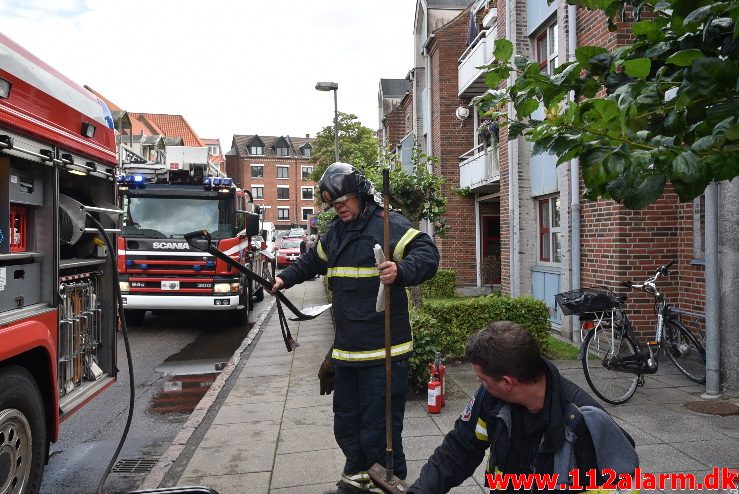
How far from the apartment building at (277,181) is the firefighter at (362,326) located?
71249mm

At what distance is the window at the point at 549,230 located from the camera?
11.5m

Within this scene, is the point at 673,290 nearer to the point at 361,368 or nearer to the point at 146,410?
the point at 361,368

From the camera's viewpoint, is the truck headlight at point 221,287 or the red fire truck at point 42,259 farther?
the truck headlight at point 221,287

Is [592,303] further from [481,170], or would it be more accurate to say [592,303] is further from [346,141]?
[346,141]

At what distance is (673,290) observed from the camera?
327 inches

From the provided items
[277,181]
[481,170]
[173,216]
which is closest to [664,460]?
[173,216]

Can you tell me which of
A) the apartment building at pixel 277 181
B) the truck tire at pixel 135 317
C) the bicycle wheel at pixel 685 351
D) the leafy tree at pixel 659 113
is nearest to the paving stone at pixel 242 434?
the leafy tree at pixel 659 113

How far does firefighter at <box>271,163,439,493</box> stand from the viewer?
381 centimetres

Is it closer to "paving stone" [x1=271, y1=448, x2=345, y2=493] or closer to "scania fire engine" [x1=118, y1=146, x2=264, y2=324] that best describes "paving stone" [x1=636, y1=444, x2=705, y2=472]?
"paving stone" [x1=271, y1=448, x2=345, y2=493]

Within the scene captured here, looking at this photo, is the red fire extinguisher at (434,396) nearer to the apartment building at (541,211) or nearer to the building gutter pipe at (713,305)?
the apartment building at (541,211)

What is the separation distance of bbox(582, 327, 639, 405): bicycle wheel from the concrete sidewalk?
15 cm

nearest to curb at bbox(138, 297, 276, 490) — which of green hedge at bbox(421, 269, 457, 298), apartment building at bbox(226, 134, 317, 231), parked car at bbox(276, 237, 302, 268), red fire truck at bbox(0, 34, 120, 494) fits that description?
red fire truck at bbox(0, 34, 120, 494)

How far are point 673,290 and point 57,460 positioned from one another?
7.23 meters

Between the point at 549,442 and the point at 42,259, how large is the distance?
3315 mm
